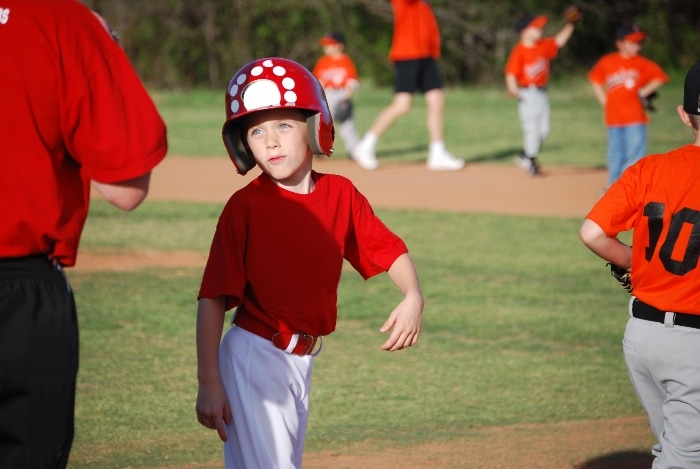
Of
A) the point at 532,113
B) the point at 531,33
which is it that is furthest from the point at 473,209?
the point at 531,33

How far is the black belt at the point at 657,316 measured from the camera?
3582 millimetres

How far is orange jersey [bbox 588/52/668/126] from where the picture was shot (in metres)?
11.9

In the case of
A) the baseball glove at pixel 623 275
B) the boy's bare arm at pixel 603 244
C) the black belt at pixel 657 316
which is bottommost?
the black belt at pixel 657 316

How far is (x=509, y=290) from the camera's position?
845 centimetres

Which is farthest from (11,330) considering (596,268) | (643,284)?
(596,268)

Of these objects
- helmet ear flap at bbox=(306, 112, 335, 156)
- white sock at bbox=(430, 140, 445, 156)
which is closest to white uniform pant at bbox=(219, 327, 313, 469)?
helmet ear flap at bbox=(306, 112, 335, 156)

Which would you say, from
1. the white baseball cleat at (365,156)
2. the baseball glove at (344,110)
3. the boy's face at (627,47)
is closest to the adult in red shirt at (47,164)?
the boy's face at (627,47)

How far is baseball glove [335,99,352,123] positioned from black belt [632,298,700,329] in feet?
38.9

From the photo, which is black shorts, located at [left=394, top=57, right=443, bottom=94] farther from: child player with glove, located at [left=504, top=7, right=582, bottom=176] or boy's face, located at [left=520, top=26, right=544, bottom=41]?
boy's face, located at [left=520, top=26, right=544, bottom=41]

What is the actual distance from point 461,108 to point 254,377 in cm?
2101

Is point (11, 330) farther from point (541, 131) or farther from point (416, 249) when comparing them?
point (541, 131)

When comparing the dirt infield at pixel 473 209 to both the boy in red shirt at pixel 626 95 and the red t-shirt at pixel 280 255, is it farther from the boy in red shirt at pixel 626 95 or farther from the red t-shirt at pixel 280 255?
the red t-shirt at pixel 280 255

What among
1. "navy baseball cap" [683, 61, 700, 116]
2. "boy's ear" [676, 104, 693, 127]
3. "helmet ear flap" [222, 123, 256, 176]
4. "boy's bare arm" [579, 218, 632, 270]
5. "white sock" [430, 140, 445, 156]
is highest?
"navy baseball cap" [683, 61, 700, 116]

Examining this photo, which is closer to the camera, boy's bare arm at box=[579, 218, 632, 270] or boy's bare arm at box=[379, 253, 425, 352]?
boy's bare arm at box=[379, 253, 425, 352]
